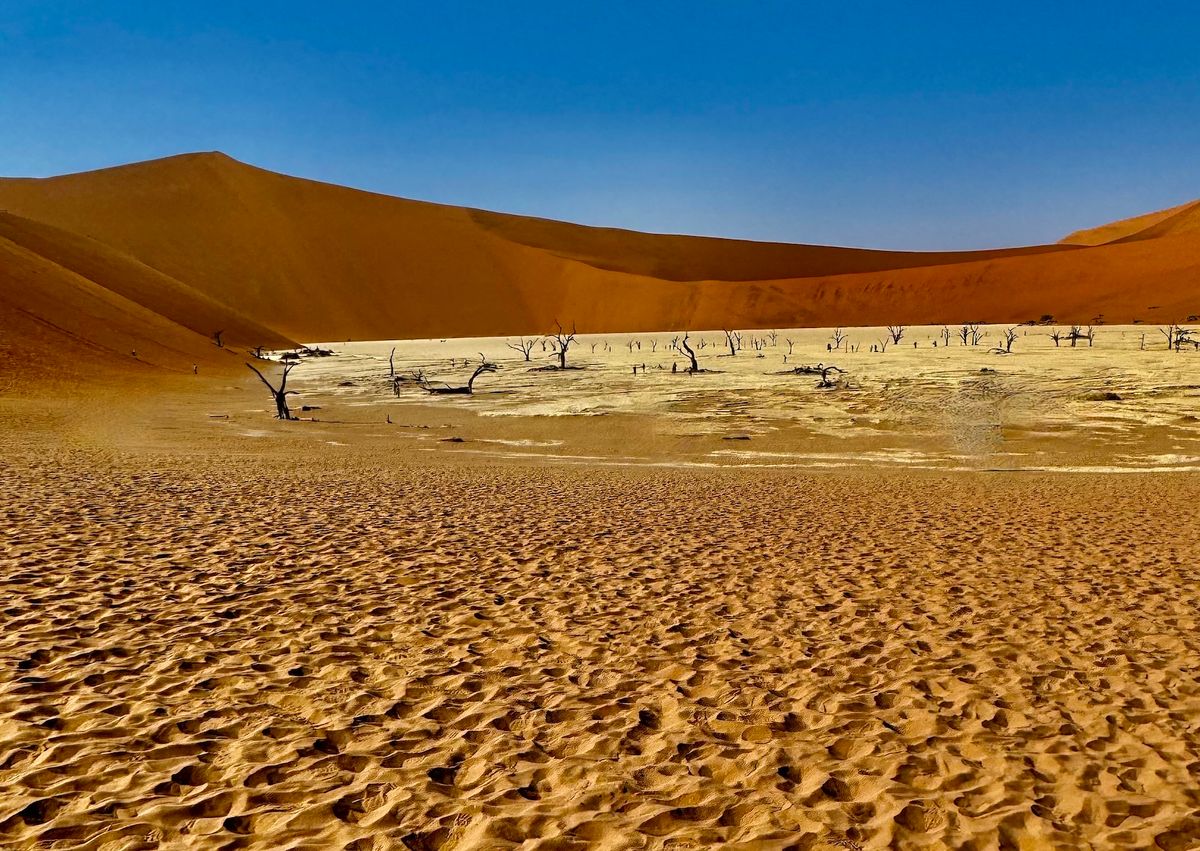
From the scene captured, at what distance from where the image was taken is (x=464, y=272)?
352 ft

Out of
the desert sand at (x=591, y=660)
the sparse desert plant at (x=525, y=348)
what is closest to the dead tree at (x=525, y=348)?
the sparse desert plant at (x=525, y=348)

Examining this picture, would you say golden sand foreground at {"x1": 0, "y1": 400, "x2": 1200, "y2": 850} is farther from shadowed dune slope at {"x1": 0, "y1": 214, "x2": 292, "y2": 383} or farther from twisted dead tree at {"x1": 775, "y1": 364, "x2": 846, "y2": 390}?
shadowed dune slope at {"x1": 0, "y1": 214, "x2": 292, "y2": 383}

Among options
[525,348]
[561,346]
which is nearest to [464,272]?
[525,348]

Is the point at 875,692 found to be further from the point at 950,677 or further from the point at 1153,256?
the point at 1153,256

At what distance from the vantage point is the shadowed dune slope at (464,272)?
88.1 meters

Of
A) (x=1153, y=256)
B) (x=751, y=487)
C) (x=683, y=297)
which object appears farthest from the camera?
(x=683, y=297)

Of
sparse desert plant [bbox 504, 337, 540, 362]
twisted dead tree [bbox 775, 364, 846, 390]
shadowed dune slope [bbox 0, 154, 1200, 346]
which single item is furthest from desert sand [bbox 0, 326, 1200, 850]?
shadowed dune slope [bbox 0, 154, 1200, 346]

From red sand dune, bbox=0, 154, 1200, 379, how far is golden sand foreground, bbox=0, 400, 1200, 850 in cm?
5969

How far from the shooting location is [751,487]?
14.8m

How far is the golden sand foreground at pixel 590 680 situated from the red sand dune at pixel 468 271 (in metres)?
59.7

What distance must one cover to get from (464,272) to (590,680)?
344 ft

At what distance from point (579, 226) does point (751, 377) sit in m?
108

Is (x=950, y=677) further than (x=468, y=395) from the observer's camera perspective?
No

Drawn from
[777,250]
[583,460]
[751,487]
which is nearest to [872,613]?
[751,487]
